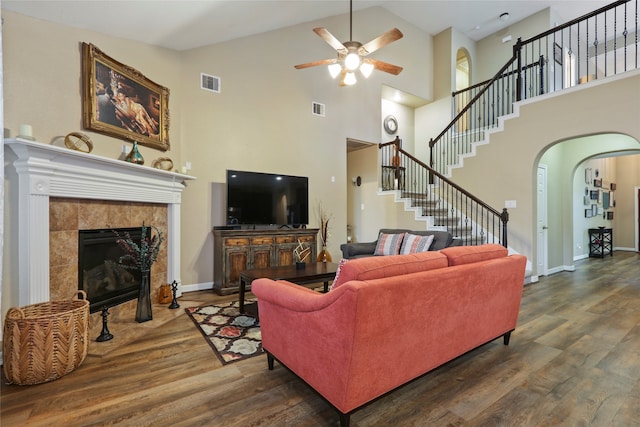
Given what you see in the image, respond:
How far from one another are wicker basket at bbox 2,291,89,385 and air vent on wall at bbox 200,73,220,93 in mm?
3467

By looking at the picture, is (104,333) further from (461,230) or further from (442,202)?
(442,202)

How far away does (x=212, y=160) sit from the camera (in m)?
4.54

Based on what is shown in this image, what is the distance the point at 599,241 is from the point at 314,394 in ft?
31.4

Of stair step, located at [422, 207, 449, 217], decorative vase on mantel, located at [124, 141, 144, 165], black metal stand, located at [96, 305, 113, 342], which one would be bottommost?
black metal stand, located at [96, 305, 113, 342]

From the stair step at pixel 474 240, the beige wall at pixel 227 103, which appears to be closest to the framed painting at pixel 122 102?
the beige wall at pixel 227 103

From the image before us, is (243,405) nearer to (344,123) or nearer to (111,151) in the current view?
(111,151)

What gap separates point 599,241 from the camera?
7902 mm

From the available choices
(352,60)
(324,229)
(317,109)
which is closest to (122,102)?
(352,60)

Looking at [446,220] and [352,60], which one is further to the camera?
[446,220]

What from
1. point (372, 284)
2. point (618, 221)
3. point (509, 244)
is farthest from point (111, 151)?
point (618, 221)

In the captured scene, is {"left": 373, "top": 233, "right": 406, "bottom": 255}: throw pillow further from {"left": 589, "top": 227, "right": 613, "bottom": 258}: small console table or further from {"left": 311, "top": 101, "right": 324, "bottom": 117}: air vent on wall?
{"left": 589, "top": 227, "right": 613, "bottom": 258}: small console table

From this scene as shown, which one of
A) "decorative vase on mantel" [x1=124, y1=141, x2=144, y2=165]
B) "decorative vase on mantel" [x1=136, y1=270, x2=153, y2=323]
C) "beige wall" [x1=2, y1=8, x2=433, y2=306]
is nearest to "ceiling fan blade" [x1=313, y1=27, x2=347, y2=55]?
"beige wall" [x1=2, y1=8, x2=433, y2=306]

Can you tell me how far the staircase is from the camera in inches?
211

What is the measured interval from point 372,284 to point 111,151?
3169 mm
